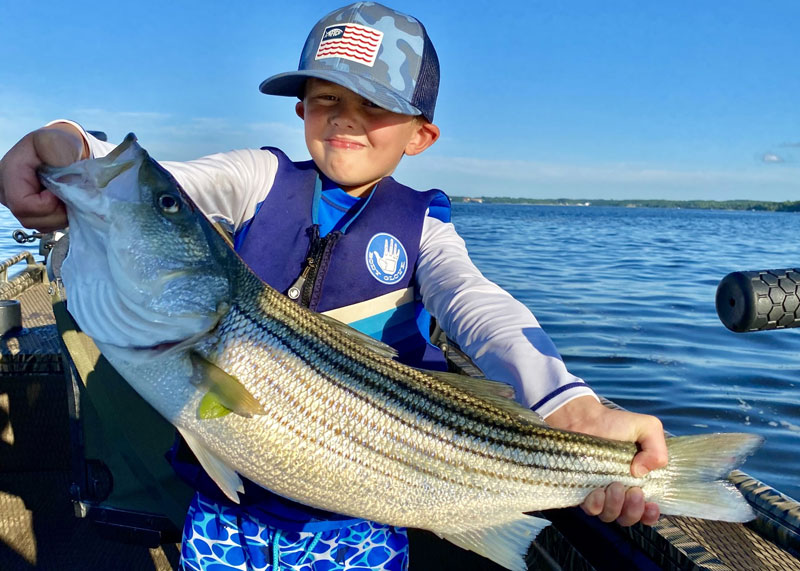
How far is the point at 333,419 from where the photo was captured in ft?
7.29

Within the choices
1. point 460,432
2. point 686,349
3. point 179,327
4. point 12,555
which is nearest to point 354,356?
point 460,432

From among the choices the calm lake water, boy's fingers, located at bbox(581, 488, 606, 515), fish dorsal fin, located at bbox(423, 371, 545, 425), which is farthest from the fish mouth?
the calm lake water

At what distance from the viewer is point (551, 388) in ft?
7.80

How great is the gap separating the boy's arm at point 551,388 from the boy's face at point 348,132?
36.3 inches

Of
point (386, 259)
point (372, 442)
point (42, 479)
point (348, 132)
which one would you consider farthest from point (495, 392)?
point (42, 479)

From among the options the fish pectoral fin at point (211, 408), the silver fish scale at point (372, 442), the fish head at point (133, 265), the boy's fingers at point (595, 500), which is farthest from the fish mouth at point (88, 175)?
the boy's fingers at point (595, 500)

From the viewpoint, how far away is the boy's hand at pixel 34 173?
6.61 feet

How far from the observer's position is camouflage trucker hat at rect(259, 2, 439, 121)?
2.75m

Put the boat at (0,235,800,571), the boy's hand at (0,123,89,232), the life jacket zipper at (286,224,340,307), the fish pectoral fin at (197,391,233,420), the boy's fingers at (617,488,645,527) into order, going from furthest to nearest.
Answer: the life jacket zipper at (286,224,340,307) → the boat at (0,235,800,571) → the boy's fingers at (617,488,645,527) → the fish pectoral fin at (197,391,233,420) → the boy's hand at (0,123,89,232)

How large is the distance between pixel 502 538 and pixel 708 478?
2.81 ft

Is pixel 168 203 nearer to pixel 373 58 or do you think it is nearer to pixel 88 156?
pixel 88 156

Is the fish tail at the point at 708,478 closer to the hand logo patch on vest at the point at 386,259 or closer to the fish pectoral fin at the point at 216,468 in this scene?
the hand logo patch on vest at the point at 386,259

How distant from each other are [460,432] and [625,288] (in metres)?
16.9

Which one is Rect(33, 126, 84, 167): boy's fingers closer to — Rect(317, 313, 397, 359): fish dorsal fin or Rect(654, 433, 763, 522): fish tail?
Rect(317, 313, 397, 359): fish dorsal fin
